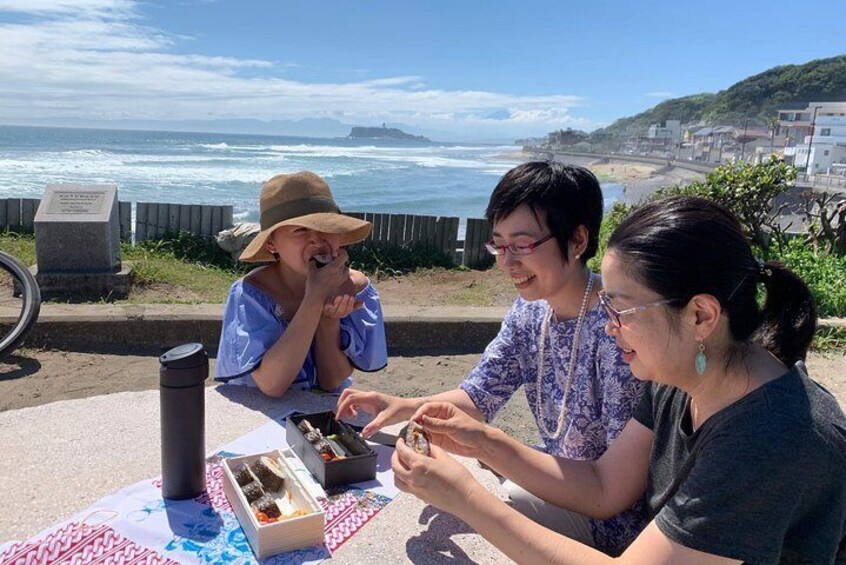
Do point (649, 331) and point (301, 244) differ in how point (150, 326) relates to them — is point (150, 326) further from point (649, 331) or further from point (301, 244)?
point (649, 331)

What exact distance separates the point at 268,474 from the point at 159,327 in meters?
3.86

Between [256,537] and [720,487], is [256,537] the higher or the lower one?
the lower one

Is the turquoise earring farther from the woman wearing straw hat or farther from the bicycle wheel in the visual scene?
the bicycle wheel

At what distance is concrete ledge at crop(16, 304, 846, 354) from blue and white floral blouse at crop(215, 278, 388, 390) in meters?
2.65

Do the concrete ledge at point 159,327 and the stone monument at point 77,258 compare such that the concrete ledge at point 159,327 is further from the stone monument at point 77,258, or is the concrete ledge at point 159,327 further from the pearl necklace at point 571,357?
the pearl necklace at point 571,357

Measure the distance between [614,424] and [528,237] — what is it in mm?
580

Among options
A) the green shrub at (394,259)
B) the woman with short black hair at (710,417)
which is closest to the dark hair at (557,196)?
the woman with short black hair at (710,417)

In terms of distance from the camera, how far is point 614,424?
1.83 meters

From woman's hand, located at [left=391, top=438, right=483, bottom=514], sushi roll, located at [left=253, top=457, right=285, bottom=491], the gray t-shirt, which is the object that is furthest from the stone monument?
the gray t-shirt

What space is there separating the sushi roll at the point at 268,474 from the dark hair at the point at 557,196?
0.97 meters

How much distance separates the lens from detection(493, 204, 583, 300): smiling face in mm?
1979

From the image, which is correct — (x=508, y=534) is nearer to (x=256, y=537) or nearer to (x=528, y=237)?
(x=256, y=537)

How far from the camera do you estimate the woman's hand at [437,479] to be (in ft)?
4.84

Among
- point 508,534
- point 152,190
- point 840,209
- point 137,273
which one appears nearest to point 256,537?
point 508,534
